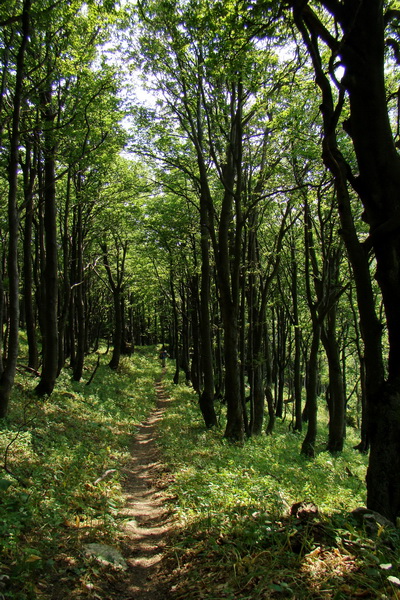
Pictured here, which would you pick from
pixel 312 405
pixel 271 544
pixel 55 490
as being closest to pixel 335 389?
pixel 312 405

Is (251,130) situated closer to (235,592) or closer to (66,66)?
(66,66)

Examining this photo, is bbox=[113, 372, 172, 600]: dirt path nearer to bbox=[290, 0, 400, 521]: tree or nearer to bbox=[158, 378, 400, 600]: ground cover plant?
bbox=[158, 378, 400, 600]: ground cover plant

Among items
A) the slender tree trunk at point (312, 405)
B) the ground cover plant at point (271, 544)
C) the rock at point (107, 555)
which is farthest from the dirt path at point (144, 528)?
the slender tree trunk at point (312, 405)

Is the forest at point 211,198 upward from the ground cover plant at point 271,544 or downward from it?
upward

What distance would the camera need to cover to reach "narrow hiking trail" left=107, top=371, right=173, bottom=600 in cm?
417

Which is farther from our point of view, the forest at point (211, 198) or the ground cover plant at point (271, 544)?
the forest at point (211, 198)

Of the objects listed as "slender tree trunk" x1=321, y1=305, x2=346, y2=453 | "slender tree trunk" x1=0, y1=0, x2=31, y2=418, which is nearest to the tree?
"slender tree trunk" x1=0, y1=0, x2=31, y2=418

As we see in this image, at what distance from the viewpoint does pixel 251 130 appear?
12820mm

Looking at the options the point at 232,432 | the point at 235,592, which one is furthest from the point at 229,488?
the point at 232,432

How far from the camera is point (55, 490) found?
5910mm

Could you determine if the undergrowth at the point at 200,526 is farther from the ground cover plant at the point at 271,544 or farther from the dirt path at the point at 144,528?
the dirt path at the point at 144,528

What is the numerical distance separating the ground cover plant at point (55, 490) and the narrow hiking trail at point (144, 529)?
27cm

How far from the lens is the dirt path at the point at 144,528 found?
4.20 metres

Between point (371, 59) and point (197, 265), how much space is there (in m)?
17.4
